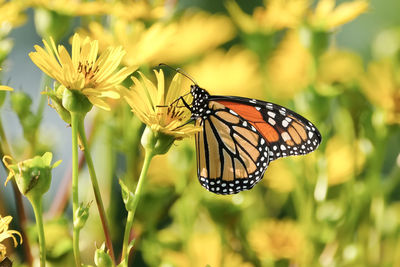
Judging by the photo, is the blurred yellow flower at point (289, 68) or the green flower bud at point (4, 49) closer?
the green flower bud at point (4, 49)

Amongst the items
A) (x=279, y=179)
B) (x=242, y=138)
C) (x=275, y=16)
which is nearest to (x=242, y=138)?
(x=242, y=138)

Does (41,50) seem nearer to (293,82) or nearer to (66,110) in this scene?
(66,110)

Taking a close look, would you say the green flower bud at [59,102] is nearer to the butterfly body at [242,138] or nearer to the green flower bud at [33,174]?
the green flower bud at [33,174]

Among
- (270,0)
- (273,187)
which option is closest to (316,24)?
(270,0)

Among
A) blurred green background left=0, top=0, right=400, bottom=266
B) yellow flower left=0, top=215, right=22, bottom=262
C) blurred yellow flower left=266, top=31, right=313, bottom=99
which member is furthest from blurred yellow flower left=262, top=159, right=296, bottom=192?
yellow flower left=0, top=215, right=22, bottom=262

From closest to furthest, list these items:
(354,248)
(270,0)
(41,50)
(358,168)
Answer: (41,50) → (354,248) → (358,168) → (270,0)

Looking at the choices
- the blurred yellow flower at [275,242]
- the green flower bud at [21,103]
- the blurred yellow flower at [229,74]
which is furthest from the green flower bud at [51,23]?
the blurred yellow flower at [275,242]

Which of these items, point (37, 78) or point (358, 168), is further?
point (37, 78)
